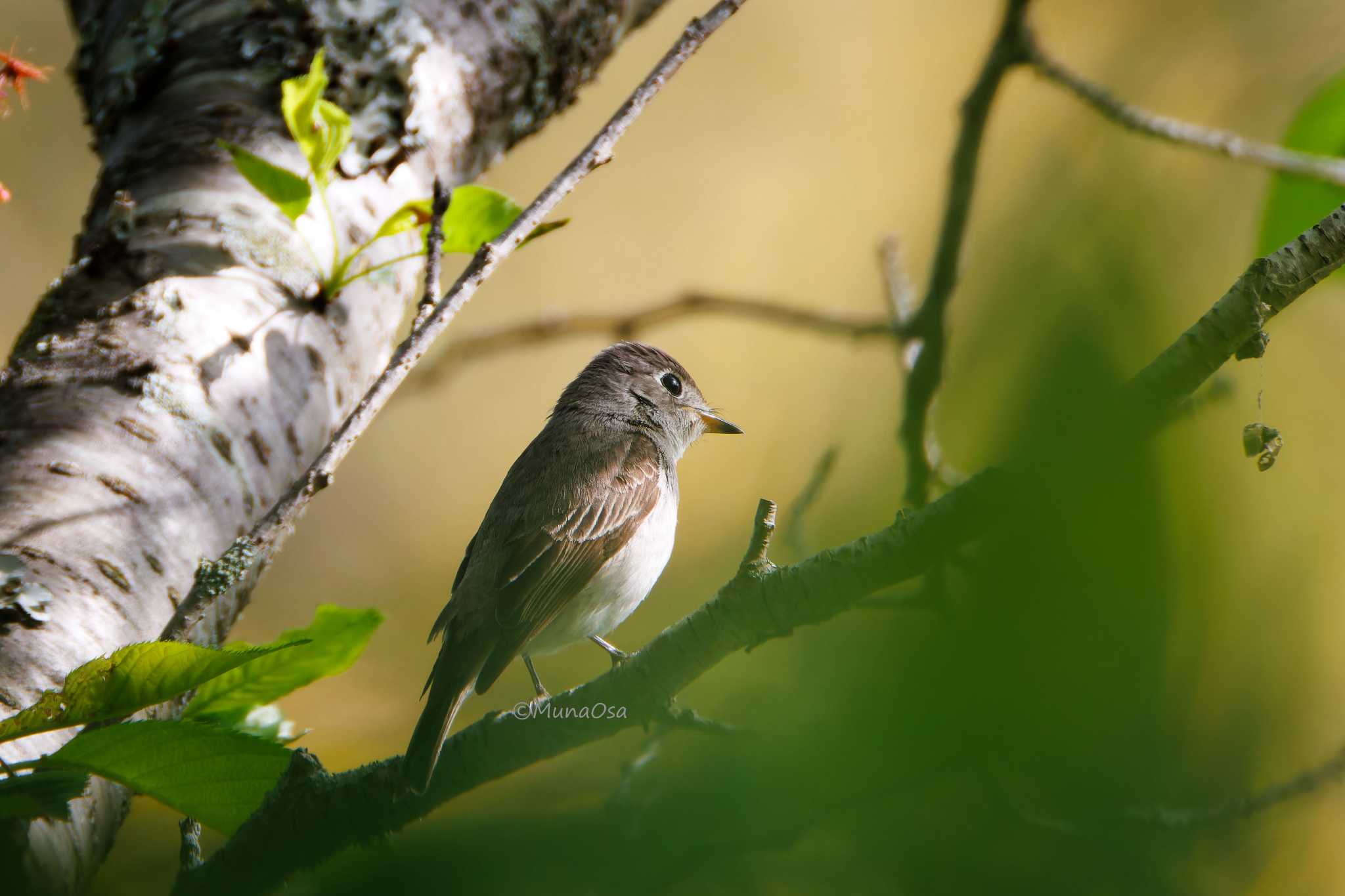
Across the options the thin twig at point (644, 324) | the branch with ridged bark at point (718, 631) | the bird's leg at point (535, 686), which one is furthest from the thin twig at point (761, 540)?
the thin twig at point (644, 324)

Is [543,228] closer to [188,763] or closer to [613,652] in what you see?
[613,652]

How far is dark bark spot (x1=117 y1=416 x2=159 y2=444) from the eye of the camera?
1.28 meters

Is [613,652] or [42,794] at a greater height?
[613,652]

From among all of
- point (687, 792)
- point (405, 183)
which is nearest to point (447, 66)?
point (405, 183)

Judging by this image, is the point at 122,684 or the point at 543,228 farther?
the point at 543,228

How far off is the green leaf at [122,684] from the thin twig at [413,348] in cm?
13

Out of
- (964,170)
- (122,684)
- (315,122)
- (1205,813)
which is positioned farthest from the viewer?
(964,170)

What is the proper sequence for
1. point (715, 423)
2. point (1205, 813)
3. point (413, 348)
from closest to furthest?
point (1205, 813)
point (413, 348)
point (715, 423)

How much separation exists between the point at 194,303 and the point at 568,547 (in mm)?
622

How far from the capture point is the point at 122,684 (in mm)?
778

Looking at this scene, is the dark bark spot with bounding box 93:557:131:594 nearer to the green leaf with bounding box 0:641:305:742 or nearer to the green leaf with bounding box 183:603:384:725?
the green leaf with bounding box 183:603:384:725

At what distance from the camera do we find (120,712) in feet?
2.60

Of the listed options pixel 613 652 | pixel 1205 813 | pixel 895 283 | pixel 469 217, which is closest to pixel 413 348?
pixel 469 217

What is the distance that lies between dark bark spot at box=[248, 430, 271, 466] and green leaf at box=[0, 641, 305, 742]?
629 millimetres
